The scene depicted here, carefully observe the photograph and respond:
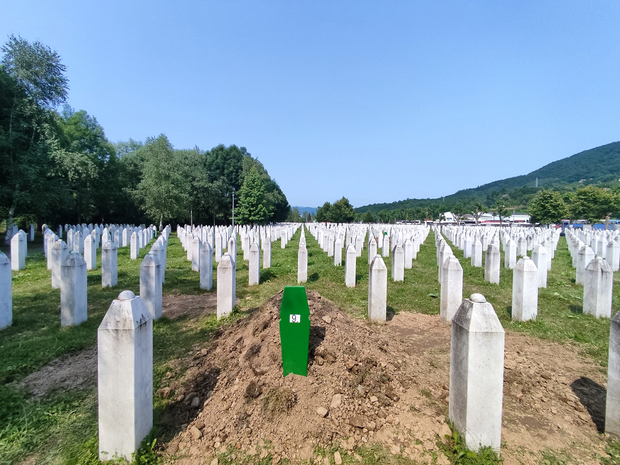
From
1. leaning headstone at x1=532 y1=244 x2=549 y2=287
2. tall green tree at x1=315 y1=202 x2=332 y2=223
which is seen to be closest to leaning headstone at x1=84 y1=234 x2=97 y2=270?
leaning headstone at x1=532 y1=244 x2=549 y2=287

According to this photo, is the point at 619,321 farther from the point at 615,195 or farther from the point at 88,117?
the point at 615,195

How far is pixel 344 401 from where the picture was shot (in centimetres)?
329

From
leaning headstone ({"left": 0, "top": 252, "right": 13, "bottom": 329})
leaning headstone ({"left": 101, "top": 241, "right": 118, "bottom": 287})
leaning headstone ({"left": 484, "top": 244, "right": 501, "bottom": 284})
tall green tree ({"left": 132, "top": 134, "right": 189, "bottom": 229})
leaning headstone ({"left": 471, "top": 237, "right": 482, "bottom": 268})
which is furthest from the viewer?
tall green tree ({"left": 132, "top": 134, "right": 189, "bottom": 229})

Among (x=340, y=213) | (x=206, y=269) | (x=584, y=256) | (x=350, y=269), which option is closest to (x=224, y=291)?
(x=206, y=269)

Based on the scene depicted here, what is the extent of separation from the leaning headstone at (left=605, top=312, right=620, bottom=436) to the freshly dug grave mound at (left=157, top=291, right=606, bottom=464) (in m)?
0.17

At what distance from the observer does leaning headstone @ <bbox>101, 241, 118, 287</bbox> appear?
9.04 metres

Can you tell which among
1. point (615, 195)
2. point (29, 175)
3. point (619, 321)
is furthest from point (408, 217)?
point (619, 321)

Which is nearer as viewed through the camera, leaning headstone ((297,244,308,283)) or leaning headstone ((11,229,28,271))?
leaning headstone ((297,244,308,283))

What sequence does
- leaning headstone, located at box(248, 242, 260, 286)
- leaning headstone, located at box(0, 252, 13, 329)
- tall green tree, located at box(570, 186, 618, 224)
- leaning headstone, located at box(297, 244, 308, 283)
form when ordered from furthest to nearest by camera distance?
tall green tree, located at box(570, 186, 618, 224) → leaning headstone, located at box(297, 244, 308, 283) → leaning headstone, located at box(248, 242, 260, 286) → leaning headstone, located at box(0, 252, 13, 329)

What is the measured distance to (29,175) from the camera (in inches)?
699

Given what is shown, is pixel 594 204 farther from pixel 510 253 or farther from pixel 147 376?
pixel 147 376

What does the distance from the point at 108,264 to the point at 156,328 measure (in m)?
4.19

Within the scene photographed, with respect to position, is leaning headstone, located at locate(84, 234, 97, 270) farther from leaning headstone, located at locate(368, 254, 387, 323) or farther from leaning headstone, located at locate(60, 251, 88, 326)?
leaning headstone, located at locate(368, 254, 387, 323)

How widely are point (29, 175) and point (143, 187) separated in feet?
58.7
